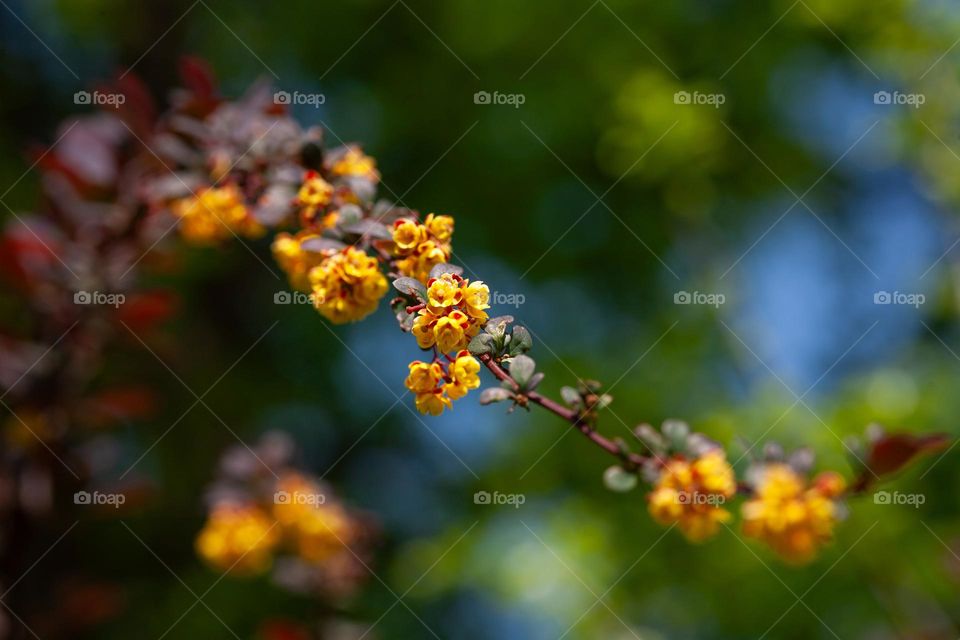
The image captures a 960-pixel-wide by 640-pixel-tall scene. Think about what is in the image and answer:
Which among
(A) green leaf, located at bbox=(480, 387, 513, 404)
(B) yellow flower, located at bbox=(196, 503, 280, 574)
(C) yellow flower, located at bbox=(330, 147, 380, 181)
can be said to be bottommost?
(B) yellow flower, located at bbox=(196, 503, 280, 574)

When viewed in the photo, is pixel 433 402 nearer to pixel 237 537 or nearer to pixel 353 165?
pixel 353 165

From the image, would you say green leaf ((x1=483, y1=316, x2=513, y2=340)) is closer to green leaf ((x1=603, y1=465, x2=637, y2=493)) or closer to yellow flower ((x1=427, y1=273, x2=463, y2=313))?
yellow flower ((x1=427, y1=273, x2=463, y2=313))

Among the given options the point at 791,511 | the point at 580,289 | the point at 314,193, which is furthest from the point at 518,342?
the point at 580,289

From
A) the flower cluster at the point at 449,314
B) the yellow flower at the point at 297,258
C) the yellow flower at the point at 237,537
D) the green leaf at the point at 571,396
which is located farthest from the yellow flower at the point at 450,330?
the yellow flower at the point at 237,537

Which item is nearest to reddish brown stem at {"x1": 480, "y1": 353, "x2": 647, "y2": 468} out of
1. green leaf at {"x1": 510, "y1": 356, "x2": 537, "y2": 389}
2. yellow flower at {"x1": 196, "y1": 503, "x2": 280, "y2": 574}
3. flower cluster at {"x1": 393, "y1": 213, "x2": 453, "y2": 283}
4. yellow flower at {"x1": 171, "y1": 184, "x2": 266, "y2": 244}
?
green leaf at {"x1": 510, "y1": 356, "x2": 537, "y2": 389}

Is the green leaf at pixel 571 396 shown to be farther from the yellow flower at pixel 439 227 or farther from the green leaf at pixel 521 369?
the yellow flower at pixel 439 227

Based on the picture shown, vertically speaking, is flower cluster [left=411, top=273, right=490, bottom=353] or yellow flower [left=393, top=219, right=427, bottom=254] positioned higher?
yellow flower [left=393, top=219, right=427, bottom=254]

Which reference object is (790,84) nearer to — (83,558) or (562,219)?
(562,219)
